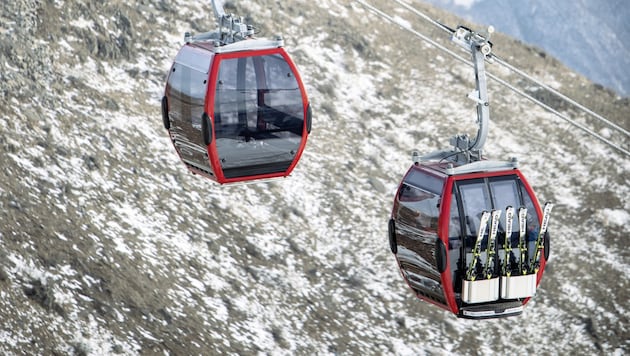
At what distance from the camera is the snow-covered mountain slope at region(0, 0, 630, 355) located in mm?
22312

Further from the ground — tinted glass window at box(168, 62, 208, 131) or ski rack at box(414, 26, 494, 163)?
ski rack at box(414, 26, 494, 163)

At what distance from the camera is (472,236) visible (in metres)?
15.2

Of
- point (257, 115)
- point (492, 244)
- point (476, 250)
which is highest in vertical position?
point (257, 115)

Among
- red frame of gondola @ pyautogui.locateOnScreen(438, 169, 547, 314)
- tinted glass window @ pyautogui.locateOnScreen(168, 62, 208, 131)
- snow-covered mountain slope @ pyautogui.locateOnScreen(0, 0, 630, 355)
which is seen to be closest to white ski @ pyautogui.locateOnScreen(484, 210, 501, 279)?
red frame of gondola @ pyautogui.locateOnScreen(438, 169, 547, 314)

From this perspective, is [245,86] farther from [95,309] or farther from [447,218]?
[95,309]

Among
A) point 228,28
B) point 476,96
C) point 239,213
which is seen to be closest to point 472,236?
point 476,96

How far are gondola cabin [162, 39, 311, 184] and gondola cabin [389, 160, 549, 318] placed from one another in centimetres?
195

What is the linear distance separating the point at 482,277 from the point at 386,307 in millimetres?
11529

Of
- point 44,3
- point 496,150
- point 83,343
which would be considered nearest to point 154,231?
point 83,343

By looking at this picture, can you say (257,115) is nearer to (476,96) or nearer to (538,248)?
(476,96)

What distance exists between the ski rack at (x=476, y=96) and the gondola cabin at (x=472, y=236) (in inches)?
9.1

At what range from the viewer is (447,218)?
49.5ft

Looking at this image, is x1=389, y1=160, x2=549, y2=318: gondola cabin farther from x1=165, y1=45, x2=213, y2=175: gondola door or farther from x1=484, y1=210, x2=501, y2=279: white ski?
x1=165, y1=45, x2=213, y2=175: gondola door

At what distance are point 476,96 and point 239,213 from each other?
42.1 ft
